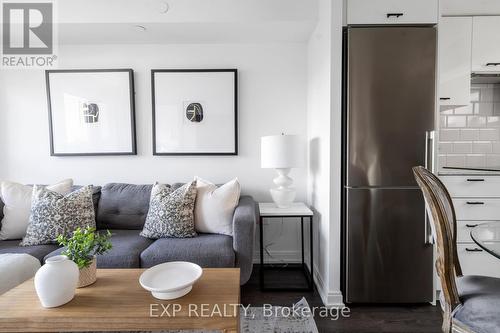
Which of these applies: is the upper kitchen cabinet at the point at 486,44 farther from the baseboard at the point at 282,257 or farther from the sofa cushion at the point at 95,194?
the sofa cushion at the point at 95,194

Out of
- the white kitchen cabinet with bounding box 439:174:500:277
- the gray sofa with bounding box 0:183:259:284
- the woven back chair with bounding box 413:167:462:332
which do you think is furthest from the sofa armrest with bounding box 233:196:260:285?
the white kitchen cabinet with bounding box 439:174:500:277

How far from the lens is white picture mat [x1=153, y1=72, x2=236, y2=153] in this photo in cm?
252

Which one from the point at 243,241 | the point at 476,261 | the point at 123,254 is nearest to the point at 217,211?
the point at 243,241

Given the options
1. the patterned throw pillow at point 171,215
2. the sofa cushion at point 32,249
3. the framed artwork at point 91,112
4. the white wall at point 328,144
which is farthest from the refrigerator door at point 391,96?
the sofa cushion at point 32,249

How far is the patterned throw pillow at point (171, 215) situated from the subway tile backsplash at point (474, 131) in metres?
2.52

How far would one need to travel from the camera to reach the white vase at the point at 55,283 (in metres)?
1.06

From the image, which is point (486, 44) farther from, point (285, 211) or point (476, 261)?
point (285, 211)

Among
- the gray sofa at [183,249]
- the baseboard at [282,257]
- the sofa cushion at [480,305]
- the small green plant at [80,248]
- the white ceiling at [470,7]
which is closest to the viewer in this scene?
the sofa cushion at [480,305]

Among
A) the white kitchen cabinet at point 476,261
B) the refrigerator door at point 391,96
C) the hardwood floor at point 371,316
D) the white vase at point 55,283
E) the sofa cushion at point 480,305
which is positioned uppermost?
the refrigerator door at point 391,96

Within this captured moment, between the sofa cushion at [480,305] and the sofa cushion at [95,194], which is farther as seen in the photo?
the sofa cushion at [95,194]

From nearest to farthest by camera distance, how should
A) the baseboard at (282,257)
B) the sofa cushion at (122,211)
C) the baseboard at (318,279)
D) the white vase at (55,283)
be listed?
the white vase at (55,283) → the baseboard at (318,279) → the sofa cushion at (122,211) → the baseboard at (282,257)

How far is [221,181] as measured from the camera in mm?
2615

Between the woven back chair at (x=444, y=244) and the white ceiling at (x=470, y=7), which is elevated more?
the white ceiling at (x=470, y=7)

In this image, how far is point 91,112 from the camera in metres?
2.54
